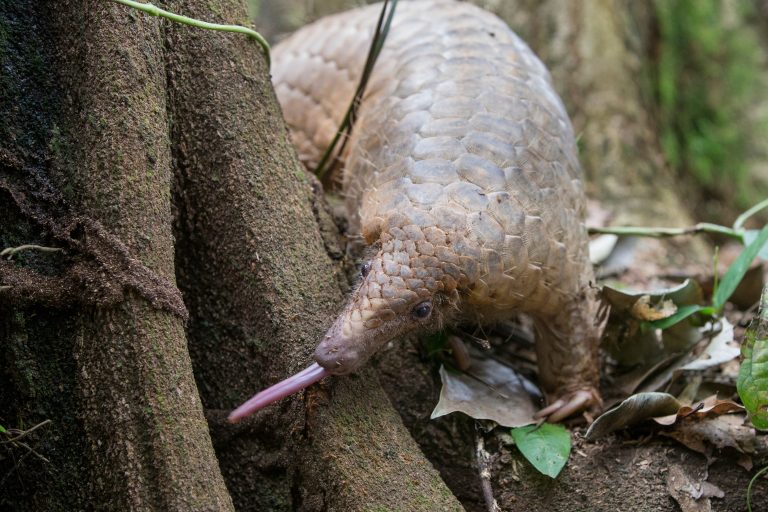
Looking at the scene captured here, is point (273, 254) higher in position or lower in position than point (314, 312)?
higher

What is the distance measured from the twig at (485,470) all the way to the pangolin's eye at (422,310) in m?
A: 0.55

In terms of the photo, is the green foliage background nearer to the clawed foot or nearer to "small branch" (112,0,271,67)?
the clawed foot

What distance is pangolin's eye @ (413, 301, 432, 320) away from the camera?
243 cm

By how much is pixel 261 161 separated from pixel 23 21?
31.0 inches

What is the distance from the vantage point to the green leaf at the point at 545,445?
8.47 feet

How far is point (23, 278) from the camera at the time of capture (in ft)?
6.73

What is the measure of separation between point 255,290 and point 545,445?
113 centimetres

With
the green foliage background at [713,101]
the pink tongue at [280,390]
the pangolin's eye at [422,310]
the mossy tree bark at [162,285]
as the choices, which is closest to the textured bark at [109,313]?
the mossy tree bark at [162,285]

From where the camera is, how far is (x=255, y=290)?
2.41 metres

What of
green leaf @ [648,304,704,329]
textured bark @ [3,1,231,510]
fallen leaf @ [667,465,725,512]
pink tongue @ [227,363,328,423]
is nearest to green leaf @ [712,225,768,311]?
green leaf @ [648,304,704,329]

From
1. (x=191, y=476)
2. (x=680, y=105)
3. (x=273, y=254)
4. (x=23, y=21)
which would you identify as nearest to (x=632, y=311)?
(x=273, y=254)

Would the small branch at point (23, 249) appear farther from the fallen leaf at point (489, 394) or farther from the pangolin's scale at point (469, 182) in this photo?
the fallen leaf at point (489, 394)

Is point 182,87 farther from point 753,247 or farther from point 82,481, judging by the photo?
point 753,247

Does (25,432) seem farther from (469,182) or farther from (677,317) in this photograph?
(677,317)
